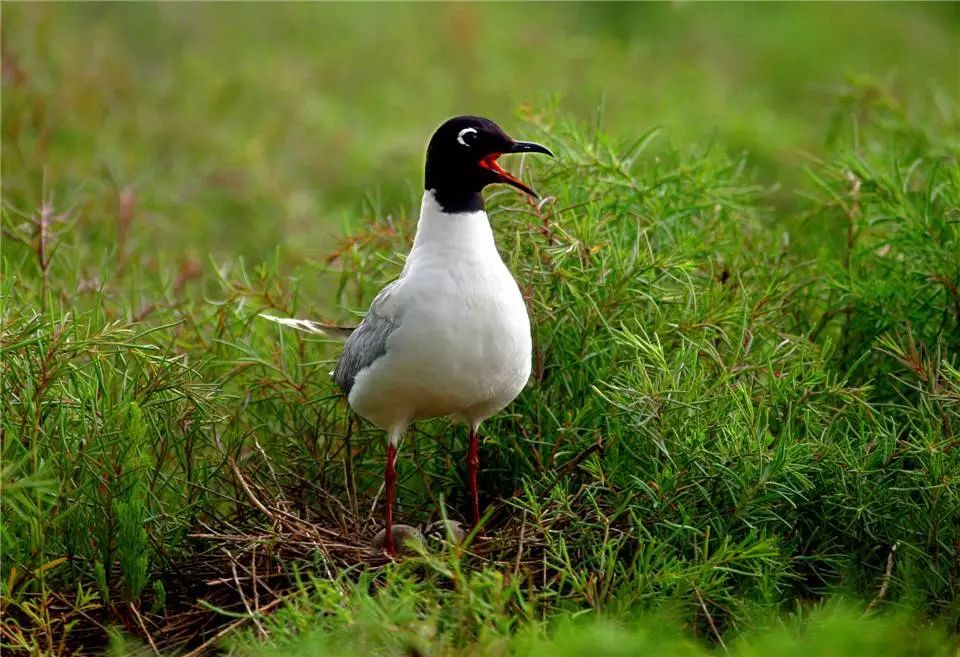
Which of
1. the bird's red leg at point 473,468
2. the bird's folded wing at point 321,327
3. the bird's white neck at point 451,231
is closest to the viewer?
the bird's white neck at point 451,231

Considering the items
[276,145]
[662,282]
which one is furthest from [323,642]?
[276,145]

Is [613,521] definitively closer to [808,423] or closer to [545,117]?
[808,423]

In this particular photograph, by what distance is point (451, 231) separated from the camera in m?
4.64

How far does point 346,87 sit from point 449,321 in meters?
10.0

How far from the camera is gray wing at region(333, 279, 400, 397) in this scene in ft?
15.2

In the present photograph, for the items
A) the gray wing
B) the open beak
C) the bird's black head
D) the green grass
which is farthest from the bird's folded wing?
the open beak

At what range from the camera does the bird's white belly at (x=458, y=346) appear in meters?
4.48

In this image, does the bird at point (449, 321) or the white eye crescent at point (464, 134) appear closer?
the bird at point (449, 321)

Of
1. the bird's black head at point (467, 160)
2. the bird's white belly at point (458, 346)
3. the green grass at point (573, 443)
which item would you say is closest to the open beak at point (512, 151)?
the bird's black head at point (467, 160)

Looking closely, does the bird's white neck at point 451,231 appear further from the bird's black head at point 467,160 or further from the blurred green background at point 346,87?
the blurred green background at point 346,87

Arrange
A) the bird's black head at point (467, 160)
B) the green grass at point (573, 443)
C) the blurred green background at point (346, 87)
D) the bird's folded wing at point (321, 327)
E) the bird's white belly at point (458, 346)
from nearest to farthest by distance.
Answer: the green grass at point (573, 443) < the bird's white belly at point (458, 346) < the bird's black head at point (467, 160) < the bird's folded wing at point (321, 327) < the blurred green background at point (346, 87)

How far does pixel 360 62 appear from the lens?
1448cm

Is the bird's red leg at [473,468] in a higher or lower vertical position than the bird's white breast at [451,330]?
lower

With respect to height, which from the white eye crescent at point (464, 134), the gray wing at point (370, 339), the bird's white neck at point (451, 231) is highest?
the white eye crescent at point (464, 134)
